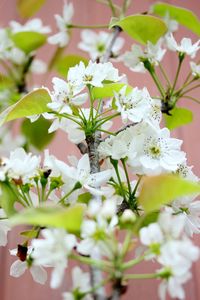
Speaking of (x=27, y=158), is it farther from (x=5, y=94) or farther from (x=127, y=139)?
(x=5, y=94)

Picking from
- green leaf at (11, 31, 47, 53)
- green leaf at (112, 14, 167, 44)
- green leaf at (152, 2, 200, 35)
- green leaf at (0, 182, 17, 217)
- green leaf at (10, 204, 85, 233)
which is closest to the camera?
green leaf at (10, 204, 85, 233)

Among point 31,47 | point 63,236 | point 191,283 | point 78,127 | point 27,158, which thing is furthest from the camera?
point 31,47

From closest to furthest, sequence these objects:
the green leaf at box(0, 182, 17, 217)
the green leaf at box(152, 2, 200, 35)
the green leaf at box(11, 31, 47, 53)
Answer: the green leaf at box(0, 182, 17, 217), the green leaf at box(152, 2, 200, 35), the green leaf at box(11, 31, 47, 53)

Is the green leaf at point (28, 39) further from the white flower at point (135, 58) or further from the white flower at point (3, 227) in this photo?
the white flower at point (3, 227)

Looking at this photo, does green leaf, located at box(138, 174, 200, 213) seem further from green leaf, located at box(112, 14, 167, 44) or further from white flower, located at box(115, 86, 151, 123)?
green leaf, located at box(112, 14, 167, 44)

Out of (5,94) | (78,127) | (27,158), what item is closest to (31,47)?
(5,94)

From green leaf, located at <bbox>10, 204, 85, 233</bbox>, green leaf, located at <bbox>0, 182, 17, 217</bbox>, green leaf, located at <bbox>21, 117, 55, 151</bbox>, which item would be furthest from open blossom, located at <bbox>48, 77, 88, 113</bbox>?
green leaf, located at <bbox>21, 117, 55, 151</bbox>
